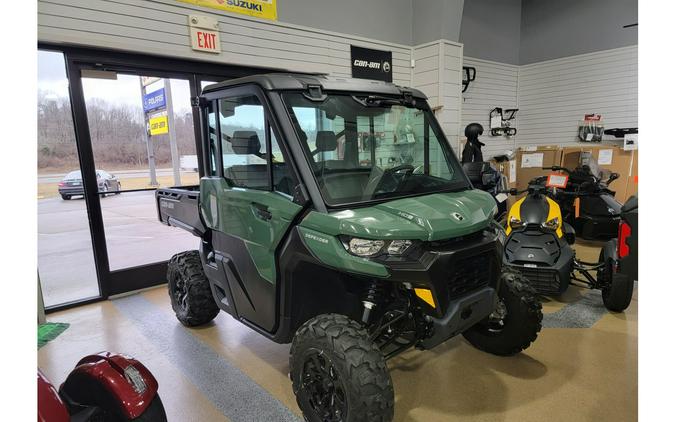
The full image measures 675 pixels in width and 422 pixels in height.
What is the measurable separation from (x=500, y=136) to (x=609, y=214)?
3931 millimetres

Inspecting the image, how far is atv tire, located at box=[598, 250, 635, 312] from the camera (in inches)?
129

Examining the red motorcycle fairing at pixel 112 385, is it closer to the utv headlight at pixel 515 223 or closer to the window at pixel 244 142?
the window at pixel 244 142

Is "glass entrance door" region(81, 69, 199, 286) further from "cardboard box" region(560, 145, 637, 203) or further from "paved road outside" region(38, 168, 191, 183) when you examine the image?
"cardboard box" region(560, 145, 637, 203)

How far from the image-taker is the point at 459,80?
671 cm

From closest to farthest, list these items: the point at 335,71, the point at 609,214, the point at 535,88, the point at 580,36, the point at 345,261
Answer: the point at 345,261 < the point at 609,214 < the point at 335,71 < the point at 580,36 < the point at 535,88

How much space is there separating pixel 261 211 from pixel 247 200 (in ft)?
0.54

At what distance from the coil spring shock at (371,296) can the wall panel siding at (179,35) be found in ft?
12.1

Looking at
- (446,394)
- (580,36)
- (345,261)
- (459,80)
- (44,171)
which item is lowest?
(446,394)

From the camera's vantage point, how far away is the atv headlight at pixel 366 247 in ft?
6.20

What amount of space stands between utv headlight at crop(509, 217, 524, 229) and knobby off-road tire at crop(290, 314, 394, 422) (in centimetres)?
254

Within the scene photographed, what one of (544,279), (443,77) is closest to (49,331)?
(544,279)

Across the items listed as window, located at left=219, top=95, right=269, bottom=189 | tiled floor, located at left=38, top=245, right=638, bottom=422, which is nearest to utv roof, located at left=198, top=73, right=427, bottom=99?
window, located at left=219, top=95, right=269, bottom=189

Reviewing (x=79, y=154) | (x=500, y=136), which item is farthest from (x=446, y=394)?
(x=500, y=136)

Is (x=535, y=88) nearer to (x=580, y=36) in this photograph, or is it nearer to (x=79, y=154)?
(x=580, y=36)
